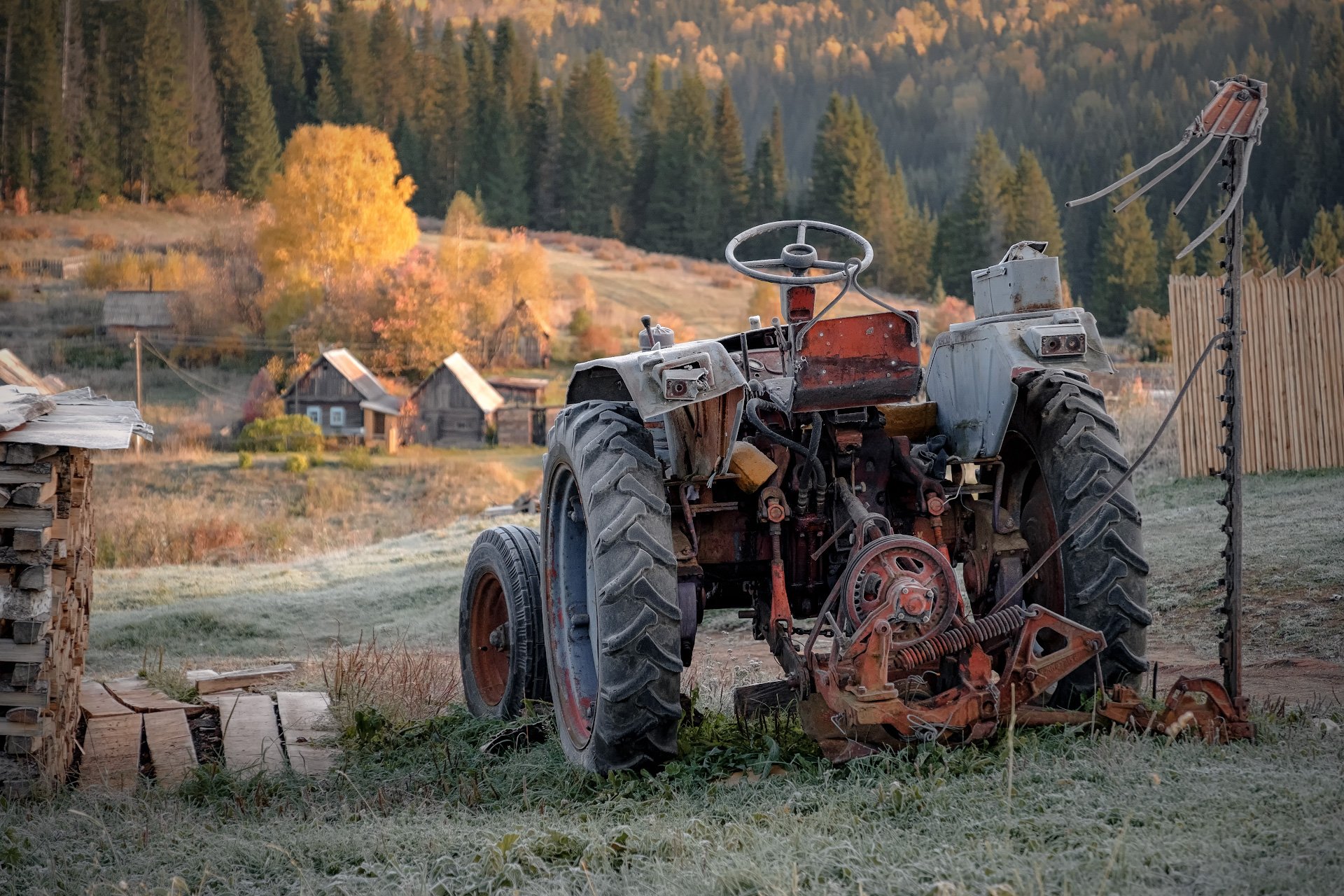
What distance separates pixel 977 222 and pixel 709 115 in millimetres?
21141

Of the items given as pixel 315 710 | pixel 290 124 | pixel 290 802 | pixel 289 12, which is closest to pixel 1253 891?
pixel 290 802

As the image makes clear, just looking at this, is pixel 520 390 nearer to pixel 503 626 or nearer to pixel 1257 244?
pixel 1257 244

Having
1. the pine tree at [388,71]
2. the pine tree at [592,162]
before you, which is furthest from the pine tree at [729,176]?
the pine tree at [388,71]

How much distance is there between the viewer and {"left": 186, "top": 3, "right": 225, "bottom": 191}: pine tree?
62.0 meters

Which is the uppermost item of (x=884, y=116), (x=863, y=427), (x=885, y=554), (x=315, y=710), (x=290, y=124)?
(x=884, y=116)

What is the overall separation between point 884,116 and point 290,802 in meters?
101

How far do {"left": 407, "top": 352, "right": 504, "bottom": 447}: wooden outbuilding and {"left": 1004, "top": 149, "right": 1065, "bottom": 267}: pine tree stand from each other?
1144 inches

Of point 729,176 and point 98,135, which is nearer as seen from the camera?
point 98,135

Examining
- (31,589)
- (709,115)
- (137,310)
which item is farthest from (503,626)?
(709,115)

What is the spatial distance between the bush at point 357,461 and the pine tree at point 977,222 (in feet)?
109

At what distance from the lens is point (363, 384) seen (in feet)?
126

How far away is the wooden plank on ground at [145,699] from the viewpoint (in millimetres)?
7500

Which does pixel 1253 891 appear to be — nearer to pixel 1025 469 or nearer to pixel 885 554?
pixel 885 554

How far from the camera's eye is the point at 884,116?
329 feet
